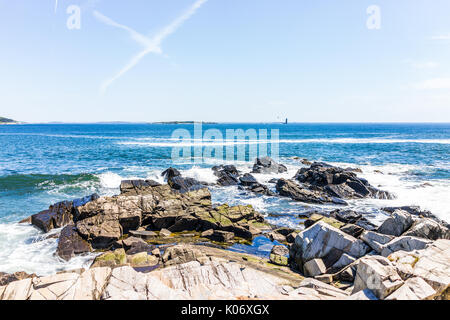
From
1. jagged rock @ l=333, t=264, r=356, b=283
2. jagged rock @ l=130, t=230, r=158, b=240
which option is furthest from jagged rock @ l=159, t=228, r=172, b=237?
jagged rock @ l=333, t=264, r=356, b=283

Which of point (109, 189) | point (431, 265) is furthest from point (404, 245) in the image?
point (109, 189)

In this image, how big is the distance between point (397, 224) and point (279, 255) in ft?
18.9

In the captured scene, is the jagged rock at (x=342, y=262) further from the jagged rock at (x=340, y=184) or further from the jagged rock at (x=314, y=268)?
the jagged rock at (x=340, y=184)

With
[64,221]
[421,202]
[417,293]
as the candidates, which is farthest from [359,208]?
[64,221]

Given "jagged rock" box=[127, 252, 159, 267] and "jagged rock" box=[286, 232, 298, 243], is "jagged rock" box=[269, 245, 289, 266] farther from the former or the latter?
"jagged rock" box=[127, 252, 159, 267]

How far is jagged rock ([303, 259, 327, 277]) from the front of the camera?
424 inches

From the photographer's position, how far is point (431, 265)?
803 cm

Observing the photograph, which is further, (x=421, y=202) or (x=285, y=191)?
(x=285, y=191)

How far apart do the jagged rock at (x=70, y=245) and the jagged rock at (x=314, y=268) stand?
433 inches

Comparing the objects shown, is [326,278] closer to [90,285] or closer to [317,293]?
[317,293]

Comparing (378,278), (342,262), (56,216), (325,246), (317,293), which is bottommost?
(56,216)

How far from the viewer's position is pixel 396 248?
33.6 ft

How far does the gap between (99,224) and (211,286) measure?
10819 millimetres
